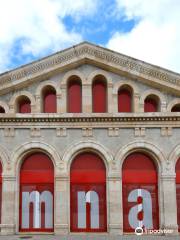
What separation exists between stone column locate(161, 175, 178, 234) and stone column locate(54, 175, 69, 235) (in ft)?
14.5

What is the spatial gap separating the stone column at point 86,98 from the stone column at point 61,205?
11.0 ft

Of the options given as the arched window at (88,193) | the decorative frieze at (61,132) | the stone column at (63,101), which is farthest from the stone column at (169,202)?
the stone column at (63,101)

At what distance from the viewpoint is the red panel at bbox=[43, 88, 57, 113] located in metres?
19.4

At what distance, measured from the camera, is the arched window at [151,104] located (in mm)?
19281

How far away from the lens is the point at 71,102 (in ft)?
63.5

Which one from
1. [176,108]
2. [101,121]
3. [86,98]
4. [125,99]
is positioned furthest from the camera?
[125,99]

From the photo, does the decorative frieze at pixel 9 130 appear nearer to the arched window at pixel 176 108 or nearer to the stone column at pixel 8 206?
the stone column at pixel 8 206

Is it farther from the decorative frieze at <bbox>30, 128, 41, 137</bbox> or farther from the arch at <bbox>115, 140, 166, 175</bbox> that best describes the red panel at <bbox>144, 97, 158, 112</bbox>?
the decorative frieze at <bbox>30, 128, 41, 137</bbox>

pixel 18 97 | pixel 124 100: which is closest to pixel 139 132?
pixel 124 100

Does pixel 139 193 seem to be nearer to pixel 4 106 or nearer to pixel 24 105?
pixel 24 105

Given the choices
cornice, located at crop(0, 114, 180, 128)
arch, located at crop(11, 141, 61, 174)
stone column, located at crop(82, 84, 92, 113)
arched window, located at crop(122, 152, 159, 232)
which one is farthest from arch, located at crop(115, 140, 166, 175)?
arch, located at crop(11, 141, 61, 174)

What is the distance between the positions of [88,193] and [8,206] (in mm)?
3707

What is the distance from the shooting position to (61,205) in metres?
17.9

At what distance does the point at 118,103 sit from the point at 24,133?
4.78 metres
